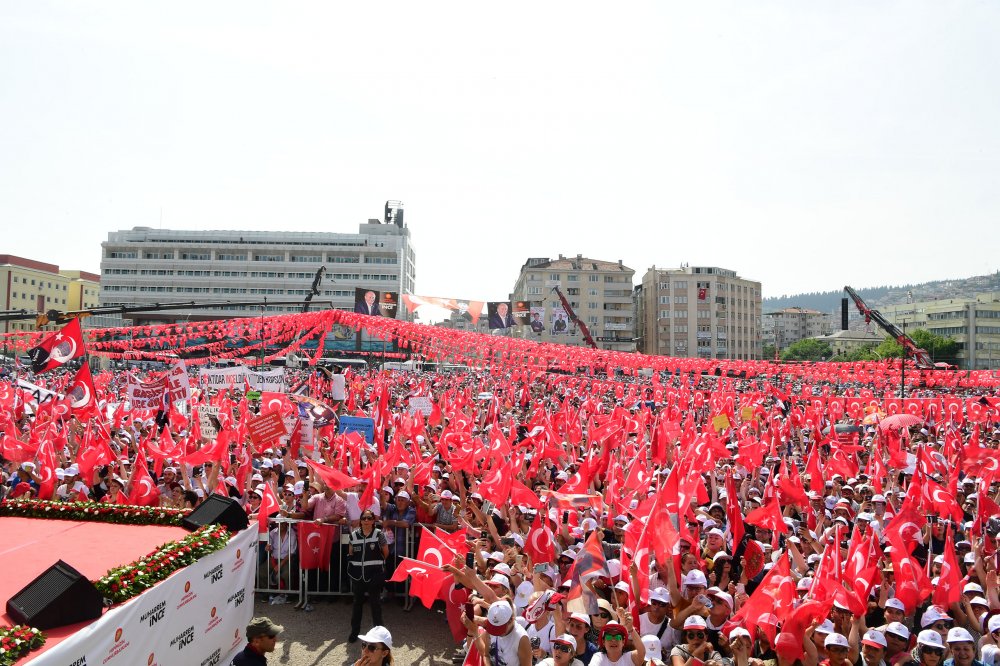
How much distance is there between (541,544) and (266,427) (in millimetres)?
6649

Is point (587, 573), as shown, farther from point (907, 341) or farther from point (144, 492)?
point (907, 341)

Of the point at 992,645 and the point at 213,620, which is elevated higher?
the point at 992,645

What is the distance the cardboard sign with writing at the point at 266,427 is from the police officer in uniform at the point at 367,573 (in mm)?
4645

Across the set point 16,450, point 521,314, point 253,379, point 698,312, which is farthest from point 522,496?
point 698,312

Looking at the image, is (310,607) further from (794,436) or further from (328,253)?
(328,253)

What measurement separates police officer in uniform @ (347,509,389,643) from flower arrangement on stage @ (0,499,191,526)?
1.99 meters

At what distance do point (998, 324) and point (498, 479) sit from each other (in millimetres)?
117040

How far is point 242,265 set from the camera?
100625 millimetres

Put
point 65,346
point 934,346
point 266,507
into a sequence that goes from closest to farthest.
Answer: point 266,507 < point 65,346 < point 934,346

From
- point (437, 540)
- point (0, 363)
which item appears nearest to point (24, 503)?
point (437, 540)

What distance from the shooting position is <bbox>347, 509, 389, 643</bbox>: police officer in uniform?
8109 mm

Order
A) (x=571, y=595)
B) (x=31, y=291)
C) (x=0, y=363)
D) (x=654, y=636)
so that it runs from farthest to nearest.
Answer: (x=31, y=291)
(x=0, y=363)
(x=571, y=595)
(x=654, y=636)

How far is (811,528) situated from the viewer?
29.7 feet

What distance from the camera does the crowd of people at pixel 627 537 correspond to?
5.45 metres
